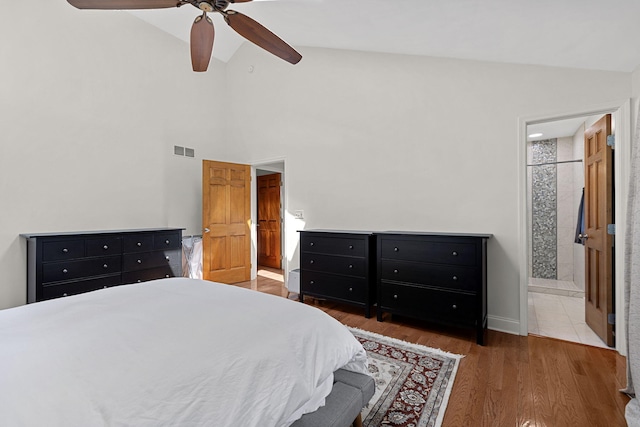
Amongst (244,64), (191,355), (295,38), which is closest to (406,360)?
(191,355)

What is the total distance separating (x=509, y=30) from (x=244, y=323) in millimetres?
2813

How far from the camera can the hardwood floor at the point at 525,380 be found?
1.80 metres

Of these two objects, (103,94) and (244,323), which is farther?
(103,94)

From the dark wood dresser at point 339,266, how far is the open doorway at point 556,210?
2.65 m

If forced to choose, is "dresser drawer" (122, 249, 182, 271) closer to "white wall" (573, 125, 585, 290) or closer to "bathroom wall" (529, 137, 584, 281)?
"bathroom wall" (529, 137, 584, 281)

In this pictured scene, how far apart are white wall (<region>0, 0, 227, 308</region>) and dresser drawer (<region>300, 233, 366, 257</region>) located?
2121 millimetres

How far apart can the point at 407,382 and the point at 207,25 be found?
288 cm

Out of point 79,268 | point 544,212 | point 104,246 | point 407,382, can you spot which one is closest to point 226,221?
point 104,246

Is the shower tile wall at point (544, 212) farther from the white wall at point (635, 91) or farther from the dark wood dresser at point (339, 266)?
the dark wood dresser at point (339, 266)

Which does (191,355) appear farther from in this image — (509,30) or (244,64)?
(244,64)

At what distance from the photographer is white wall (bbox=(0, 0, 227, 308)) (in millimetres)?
3201

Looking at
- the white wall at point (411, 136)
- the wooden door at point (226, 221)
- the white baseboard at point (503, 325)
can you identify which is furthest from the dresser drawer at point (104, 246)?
the white baseboard at point (503, 325)

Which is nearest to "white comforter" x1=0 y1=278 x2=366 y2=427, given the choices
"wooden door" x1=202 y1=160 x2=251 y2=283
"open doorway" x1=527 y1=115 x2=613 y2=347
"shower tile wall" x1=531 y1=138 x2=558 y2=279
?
"wooden door" x1=202 y1=160 x2=251 y2=283

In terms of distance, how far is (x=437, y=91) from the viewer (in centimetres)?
335
